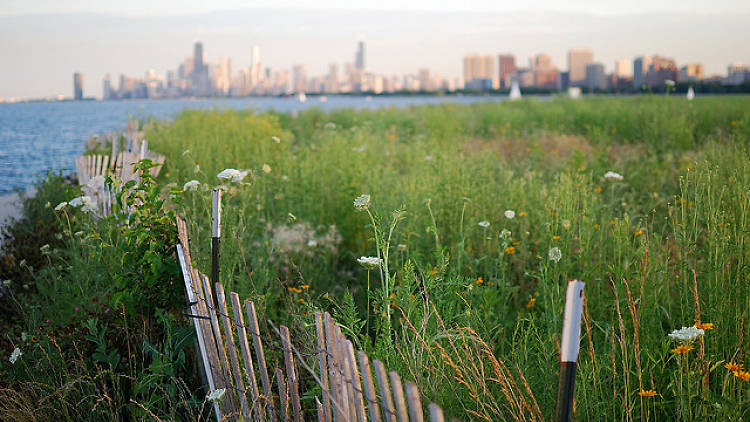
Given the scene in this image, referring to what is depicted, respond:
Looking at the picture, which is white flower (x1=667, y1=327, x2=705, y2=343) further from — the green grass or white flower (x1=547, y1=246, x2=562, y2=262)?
white flower (x1=547, y1=246, x2=562, y2=262)

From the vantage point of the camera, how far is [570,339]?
117 cm

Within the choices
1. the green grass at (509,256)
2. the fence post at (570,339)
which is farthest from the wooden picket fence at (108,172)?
the fence post at (570,339)

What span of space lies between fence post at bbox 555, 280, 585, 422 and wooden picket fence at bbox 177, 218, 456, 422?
280 millimetres

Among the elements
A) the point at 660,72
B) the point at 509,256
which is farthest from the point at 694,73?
the point at 509,256

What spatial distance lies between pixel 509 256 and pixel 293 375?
2.61 metres

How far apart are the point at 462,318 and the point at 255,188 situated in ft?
12.3

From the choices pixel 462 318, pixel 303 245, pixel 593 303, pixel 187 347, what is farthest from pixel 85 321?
pixel 593 303

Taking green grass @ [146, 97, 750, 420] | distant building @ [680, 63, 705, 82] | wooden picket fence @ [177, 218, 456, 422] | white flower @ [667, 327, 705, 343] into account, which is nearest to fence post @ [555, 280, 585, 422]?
wooden picket fence @ [177, 218, 456, 422]

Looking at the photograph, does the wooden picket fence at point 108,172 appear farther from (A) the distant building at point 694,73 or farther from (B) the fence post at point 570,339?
(A) the distant building at point 694,73

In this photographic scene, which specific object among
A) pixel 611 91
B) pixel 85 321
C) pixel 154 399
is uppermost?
pixel 611 91

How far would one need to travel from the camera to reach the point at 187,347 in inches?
125

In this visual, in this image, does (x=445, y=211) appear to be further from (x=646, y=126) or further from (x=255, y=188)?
(x=646, y=126)

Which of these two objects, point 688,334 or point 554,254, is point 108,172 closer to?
point 554,254

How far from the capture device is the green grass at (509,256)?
2258 millimetres
